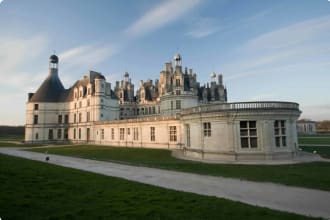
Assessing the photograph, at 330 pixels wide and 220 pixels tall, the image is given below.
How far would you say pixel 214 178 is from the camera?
40.9ft

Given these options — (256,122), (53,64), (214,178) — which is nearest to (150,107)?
(53,64)

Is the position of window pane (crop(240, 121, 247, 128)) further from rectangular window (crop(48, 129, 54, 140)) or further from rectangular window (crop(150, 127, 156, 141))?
rectangular window (crop(48, 129, 54, 140))

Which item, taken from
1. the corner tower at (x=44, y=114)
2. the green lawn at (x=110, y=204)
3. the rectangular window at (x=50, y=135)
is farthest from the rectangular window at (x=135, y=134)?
the green lawn at (x=110, y=204)

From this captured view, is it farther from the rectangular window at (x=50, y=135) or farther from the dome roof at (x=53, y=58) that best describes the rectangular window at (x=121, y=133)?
the dome roof at (x=53, y=58)

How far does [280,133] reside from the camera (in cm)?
2080

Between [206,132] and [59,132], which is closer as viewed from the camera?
[206,132]

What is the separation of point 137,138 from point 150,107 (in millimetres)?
24027

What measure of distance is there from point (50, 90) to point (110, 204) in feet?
198

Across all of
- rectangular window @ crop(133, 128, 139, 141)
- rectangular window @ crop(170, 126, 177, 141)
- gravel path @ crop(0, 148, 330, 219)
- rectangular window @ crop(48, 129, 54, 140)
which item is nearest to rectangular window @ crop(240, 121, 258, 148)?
gravel path @ crop(0, 148, 330, 219)

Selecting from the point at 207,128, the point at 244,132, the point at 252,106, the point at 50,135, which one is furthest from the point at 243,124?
the point at 50,135

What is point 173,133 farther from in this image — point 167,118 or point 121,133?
point 121,133

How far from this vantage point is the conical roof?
194ft

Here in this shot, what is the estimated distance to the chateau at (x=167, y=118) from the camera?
2048 centimetres

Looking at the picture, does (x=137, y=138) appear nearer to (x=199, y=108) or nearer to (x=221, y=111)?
(x=199, y=108)
